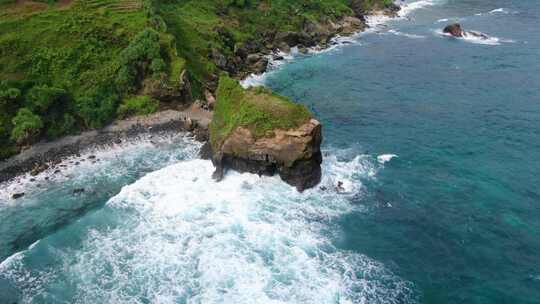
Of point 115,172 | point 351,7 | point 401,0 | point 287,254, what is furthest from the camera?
point 401,0

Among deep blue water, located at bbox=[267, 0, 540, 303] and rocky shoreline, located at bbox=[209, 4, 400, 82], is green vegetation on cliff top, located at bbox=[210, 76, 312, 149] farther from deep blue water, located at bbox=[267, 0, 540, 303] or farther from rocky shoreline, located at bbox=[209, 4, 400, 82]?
rocky shoreline, located at bbox=[209, 4, 400, 82]

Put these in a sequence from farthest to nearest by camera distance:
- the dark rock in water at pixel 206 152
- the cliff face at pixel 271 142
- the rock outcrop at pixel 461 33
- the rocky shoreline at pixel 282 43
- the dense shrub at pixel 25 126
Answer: the rock outcrop at pixel 461 33 < the rocky shoreline at pixel 282 43 < the dense shrub at pixel 25 126 < the dark rock in water at pixel 206 152 < the cliff face at pixel 271 142

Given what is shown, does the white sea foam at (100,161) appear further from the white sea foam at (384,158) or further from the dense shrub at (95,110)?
the white sea foam at (384,158)

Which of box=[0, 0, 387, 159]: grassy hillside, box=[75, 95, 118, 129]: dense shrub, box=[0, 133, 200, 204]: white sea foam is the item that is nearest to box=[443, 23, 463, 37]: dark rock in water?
box=[0, 0, 387, 159]: grassy hillside

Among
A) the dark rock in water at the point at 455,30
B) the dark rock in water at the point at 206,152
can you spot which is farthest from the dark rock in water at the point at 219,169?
the dark rock in water at the point at 455,30

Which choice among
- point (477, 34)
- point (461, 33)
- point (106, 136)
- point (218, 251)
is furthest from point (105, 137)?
point (477, 34)

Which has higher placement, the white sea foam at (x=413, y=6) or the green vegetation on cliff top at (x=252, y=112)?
the green vegetation on cliff top at (x=252, y=112)

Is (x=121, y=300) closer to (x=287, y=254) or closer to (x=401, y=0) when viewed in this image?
(x=287, y=254)

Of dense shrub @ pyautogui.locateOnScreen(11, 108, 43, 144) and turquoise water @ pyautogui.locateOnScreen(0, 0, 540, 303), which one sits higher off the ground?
dense shrub @ pyautogui.locateOnScreen(11, 108, 43, 144)

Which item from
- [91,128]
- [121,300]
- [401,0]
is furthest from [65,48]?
[401,0]
